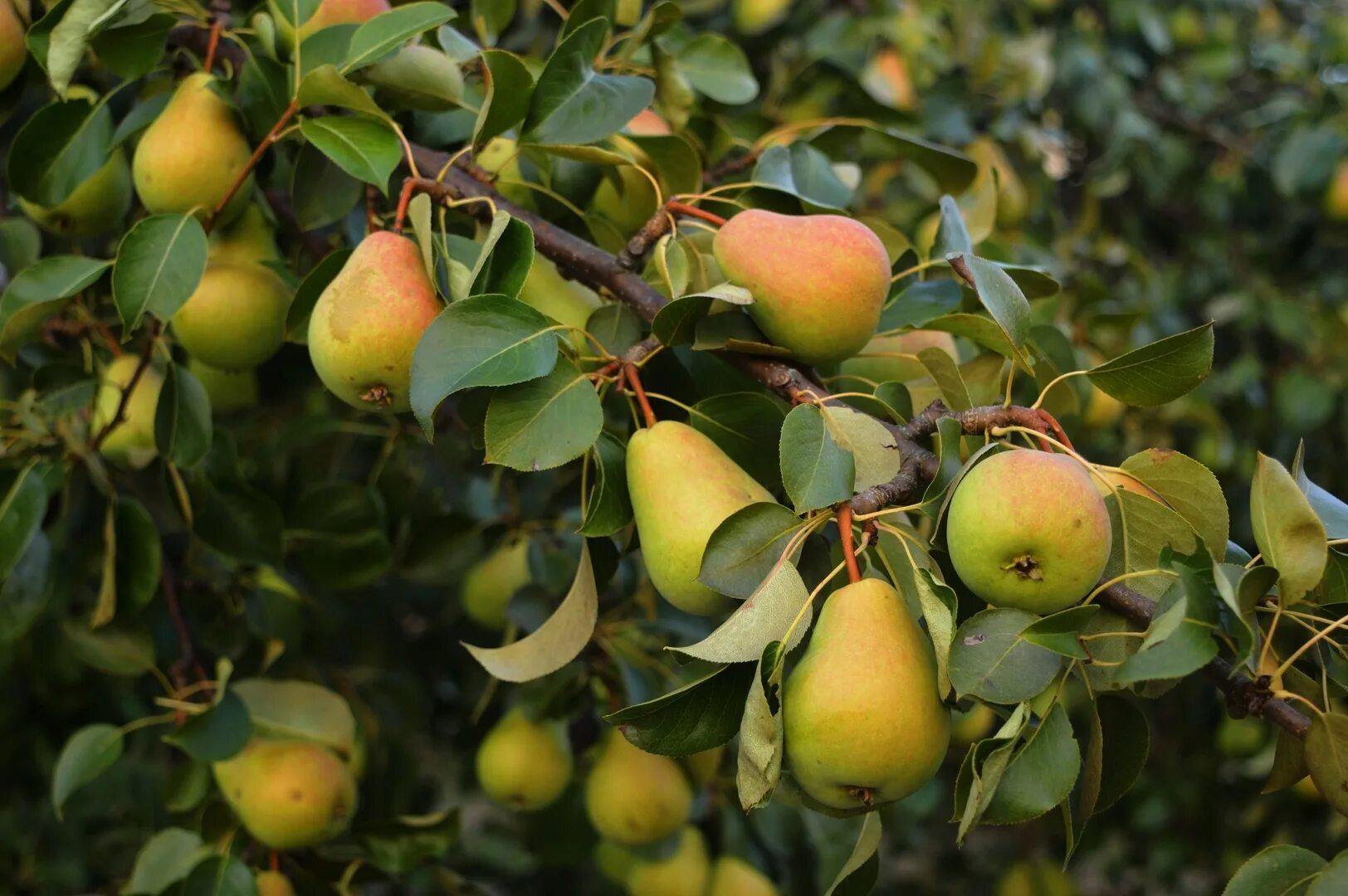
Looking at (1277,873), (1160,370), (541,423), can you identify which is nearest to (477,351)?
(541,423)

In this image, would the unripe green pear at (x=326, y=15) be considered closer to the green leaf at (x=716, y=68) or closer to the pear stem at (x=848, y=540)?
the green leaf at (x=716, y=68)

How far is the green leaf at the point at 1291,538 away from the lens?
0.64 meters

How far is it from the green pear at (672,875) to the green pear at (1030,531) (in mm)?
850

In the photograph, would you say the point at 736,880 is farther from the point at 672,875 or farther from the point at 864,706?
the point at 864,706

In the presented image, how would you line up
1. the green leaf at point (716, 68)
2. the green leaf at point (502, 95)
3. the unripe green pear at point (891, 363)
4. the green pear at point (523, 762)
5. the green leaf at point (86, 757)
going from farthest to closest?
the green pear at point (523, 762) < the green leaf at point (716, 68) < the green leaf at point (86, 757) < the unripe green pear at point (891, 363) < the green leaf at point (502, 95)

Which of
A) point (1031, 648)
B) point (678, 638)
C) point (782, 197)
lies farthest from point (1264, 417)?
point (1031, 648)

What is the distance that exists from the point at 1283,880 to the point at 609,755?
0.77 metres

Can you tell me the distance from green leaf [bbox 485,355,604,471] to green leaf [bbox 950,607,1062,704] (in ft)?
0.82

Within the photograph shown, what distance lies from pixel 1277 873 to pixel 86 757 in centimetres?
97

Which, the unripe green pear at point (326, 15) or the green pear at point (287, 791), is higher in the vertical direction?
the unripe green pear at point (326, 15)

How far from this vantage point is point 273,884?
1146 millimetres

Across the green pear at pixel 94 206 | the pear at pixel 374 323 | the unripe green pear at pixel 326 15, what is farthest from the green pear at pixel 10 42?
the pear at pixel 374 323

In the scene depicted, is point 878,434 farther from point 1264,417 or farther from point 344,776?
point 1264,417

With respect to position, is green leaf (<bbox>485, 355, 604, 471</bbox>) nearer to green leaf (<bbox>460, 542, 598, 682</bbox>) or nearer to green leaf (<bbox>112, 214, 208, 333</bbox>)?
green leaf (<bbox>460, 542, 598, 682</bbox>)
